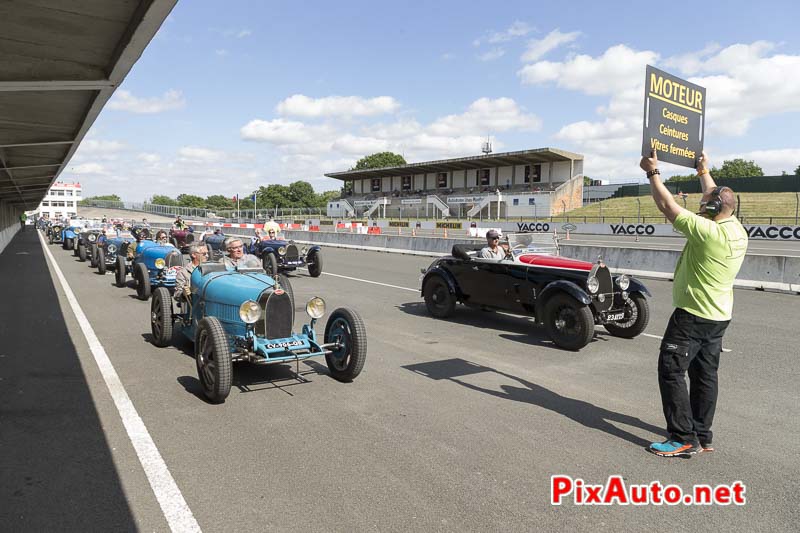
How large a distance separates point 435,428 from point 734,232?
111 inches

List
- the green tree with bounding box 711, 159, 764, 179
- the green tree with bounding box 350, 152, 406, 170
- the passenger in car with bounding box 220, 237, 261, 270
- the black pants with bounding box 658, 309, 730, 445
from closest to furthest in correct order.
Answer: the black pants with bounding box 658, 309, 730, 445
the passenger in car with bounding box 220, 237, 261, 270
the green tree with bounding box 711, 159, 764, 179
the green tree with bounding box 350, 152, 406, 170

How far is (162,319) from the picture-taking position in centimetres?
729

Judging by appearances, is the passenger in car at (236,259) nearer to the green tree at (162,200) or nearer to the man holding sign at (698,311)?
the man holding sign at (698,311)

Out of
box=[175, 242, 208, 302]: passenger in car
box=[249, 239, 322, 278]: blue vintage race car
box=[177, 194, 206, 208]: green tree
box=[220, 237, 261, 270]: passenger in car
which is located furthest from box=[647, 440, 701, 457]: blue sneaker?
box=[177, 194, 206, 208]: green tree

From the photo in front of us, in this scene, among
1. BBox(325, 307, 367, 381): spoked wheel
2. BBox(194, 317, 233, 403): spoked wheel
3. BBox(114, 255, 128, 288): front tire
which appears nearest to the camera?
BBox(194, 317, 233, 403): spoked wheel

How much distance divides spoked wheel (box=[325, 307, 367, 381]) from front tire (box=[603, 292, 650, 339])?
4376mm

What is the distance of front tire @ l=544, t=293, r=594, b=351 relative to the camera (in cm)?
720

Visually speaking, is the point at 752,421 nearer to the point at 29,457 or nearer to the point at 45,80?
the point at 29,457

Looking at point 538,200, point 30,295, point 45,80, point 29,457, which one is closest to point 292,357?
point 29,457

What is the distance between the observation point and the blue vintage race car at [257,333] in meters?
5.22

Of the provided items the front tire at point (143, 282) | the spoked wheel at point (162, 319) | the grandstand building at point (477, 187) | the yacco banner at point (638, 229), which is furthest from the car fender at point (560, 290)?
the grandstand building at point (477, 187)

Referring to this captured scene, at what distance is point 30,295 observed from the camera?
1215 cm

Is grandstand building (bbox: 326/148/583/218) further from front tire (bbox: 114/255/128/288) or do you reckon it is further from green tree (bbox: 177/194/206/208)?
green tree (bbox: 177/194/206/208)

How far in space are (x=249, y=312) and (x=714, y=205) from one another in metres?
4.26
